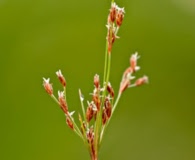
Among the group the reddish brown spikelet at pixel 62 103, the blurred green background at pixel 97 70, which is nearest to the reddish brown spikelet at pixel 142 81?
the reddish brown spikelet at pixel 62 103

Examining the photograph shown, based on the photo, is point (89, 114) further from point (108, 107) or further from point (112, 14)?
point (112, 14)

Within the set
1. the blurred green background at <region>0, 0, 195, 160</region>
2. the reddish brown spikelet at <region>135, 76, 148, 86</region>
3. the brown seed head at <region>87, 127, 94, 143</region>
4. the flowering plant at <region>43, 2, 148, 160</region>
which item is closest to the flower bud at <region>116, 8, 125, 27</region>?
the flowering plant at <region>43, 2, 148, 160</region>

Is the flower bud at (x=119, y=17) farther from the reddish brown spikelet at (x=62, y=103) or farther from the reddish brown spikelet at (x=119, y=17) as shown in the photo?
the reddish brown spikelet at (x=62, y=103)

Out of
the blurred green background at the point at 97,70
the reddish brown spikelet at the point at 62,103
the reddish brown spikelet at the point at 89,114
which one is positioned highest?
the blurred green background at the point at 97,70

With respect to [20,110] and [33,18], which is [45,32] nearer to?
[33,18]

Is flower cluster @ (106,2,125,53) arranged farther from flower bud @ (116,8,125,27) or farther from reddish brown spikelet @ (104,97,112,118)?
reddish brown spikelet @ (104,97,112,118)

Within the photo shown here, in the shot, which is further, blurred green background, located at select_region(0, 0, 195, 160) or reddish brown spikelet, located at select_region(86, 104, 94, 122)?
blurred green background, located at select_region(0, 0, 195, 160)

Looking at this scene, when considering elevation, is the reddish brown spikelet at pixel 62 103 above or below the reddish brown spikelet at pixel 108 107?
above

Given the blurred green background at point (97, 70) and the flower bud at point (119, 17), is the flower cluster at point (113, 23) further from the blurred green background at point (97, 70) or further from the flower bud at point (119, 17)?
the blurred green background at point (97, 70)

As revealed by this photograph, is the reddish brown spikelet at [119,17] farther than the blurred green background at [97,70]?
No

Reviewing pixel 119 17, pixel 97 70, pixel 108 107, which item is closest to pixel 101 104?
pixel 108 107
